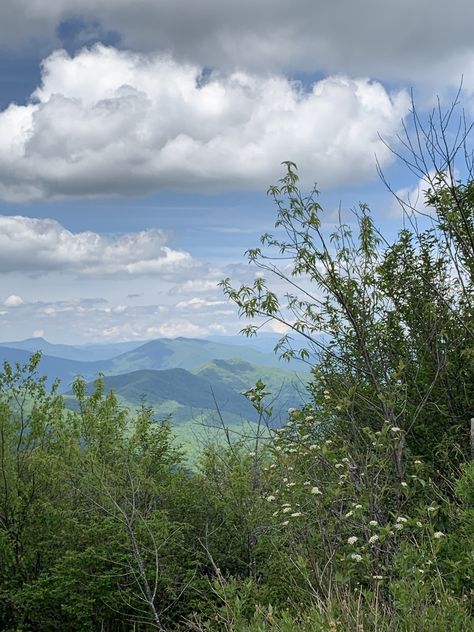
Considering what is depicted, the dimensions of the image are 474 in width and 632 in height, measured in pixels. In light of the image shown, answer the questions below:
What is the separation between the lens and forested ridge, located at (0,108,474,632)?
23.3 feet

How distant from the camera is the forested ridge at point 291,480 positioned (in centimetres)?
709

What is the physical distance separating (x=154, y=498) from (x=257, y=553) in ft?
9.86

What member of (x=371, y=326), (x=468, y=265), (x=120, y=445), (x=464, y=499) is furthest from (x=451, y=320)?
(x=120, y=445)

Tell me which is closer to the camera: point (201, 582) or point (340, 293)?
point (340, 293)

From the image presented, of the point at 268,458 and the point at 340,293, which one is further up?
the point at 340,293

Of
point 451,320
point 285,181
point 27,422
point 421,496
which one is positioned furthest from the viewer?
point 27,422

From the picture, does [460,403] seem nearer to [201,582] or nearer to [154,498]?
[201,582]

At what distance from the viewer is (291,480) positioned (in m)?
8.74

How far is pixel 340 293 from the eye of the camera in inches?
371

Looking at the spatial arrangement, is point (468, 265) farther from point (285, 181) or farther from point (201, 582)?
point (201, 582)

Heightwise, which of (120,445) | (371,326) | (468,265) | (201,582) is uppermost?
(468,265)

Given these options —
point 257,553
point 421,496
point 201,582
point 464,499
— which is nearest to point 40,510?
point 201,582

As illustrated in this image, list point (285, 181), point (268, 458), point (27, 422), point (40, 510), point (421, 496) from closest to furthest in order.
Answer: point (421, 496) < point (285, 181) < point (268, 458) < point (40, 510) < point (27, 422)

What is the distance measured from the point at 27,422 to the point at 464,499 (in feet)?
37.9
